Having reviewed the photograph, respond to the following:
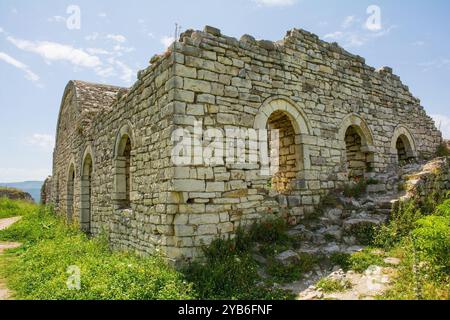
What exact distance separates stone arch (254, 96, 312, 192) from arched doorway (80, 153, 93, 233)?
6726mm

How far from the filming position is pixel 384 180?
761 centimetres

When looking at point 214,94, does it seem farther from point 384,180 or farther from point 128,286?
point 384,180

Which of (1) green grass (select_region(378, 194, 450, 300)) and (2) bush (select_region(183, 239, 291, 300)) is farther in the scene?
(2) bush (select_region(183, 239, 291, 300))

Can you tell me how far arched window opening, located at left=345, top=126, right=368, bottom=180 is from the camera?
869 cm

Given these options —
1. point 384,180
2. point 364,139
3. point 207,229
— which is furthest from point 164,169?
point 364,139

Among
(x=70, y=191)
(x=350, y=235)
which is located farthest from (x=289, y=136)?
(x=70, y=191)

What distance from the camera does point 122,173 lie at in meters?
8.09

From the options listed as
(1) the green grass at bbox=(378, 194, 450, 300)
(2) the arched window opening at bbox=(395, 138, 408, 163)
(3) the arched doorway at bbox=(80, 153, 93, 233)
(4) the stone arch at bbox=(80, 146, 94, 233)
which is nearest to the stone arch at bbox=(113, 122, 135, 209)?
(4) the stone arch at bbox=(80, 146, 94, 233)

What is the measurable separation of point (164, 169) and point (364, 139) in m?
5.71

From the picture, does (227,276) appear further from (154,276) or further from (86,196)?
(86,196)

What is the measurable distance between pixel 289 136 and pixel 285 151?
0.36 meters

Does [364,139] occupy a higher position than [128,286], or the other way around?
[364,139]

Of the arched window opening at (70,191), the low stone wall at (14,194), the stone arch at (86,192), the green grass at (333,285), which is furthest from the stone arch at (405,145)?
the low stone wall at (14,194)

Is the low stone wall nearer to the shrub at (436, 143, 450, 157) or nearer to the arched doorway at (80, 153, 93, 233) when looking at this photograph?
the arched doorway at (80, 153, 93, 233)
